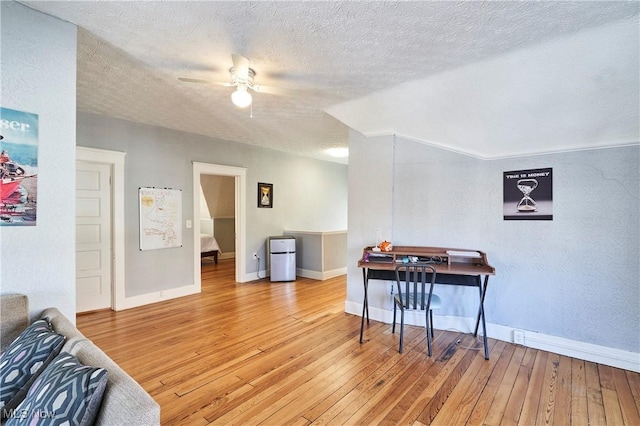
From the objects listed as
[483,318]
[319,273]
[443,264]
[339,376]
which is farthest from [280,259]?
[483,318]

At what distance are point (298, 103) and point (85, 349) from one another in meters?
2.87

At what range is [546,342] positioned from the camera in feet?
9.31

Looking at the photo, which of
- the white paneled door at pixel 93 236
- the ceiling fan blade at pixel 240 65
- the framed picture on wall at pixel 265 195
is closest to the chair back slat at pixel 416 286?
the ceiling fan blade at pixel 240 65

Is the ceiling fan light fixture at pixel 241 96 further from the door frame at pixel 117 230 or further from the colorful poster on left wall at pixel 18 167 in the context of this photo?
the door frame at pixel 117 230

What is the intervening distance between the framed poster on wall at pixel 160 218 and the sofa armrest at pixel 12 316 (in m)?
2.56

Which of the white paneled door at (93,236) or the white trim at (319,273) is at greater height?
the white paneled door at (93,236)

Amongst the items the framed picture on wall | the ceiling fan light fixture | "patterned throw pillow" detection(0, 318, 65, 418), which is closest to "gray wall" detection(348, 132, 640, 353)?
the ceiling fan light fixture

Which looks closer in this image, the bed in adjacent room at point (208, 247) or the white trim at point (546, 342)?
the white trim at point (546, 342)

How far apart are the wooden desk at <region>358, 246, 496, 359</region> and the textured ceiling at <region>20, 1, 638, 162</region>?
1115mm

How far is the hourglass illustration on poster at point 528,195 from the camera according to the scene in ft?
9.36

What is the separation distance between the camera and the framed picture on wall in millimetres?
5684

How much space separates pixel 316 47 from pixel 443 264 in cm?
239

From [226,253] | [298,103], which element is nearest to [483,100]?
[298,103]

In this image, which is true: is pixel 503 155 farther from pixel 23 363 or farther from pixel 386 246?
pixel 23 363
